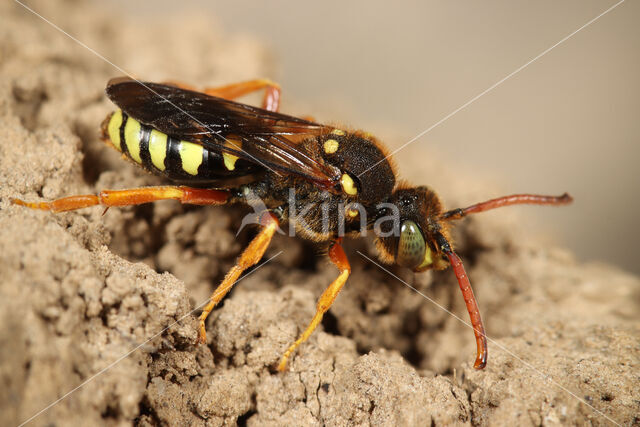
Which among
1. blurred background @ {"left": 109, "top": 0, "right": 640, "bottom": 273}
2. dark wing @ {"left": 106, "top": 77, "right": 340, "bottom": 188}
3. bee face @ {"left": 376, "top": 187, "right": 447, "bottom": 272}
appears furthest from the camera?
blurred background @ {"left": 109, "top": 0, "right": 640, "bottom": 273}

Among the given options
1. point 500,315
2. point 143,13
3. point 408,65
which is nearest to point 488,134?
point 408,65

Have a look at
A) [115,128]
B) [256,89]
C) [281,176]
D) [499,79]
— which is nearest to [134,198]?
[115,128]

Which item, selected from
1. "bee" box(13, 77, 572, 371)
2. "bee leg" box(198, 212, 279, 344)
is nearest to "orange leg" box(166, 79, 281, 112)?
"bee" box(13, 77, 572, 371)

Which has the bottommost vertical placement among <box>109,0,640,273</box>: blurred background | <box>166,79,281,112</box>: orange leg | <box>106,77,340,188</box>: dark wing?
<box>106,77,340,188</box>: dark wing

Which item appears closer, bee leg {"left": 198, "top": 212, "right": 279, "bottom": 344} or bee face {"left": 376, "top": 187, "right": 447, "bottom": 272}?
bee leg {"left": 198, "top": 212, "right": 279, "bottom": 344}

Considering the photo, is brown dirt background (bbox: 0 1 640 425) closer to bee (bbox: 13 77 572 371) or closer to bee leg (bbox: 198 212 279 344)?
bee leg (bbox: 198 212 279 344)

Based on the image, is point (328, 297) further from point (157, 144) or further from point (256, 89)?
point (256, 89)

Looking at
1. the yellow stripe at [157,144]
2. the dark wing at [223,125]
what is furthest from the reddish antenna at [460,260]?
the yellow stripe at [157,144]
